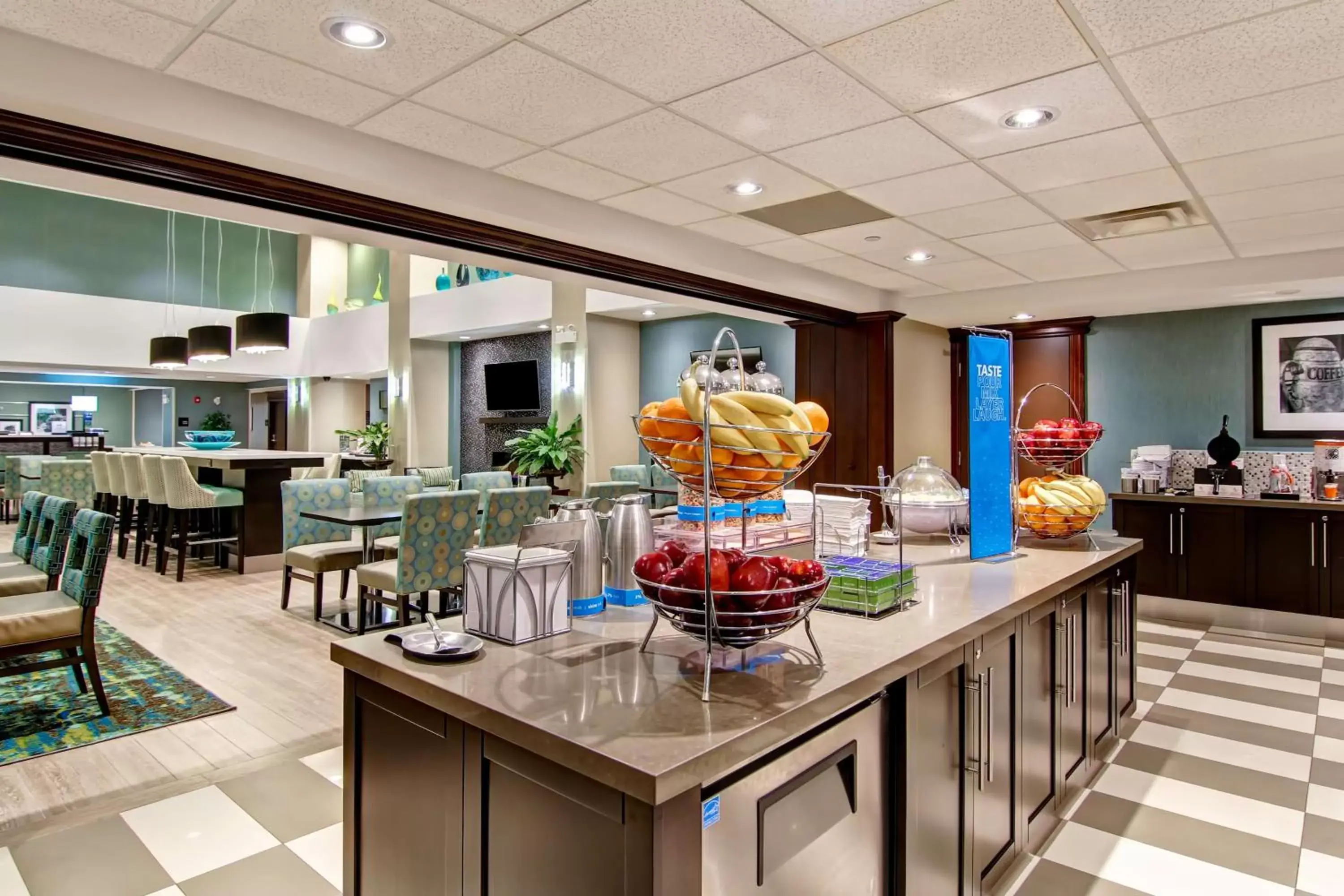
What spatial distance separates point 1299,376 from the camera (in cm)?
582

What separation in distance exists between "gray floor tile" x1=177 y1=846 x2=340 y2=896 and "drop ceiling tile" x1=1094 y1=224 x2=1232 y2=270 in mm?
5143

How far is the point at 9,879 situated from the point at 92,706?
5.37ft

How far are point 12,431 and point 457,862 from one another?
17.9m

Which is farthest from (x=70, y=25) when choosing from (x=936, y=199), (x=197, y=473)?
(x=197, y=473)

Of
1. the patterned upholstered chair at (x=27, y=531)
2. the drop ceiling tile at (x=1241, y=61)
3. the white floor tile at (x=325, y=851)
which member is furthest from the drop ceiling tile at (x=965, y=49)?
the patterned upholstered chair at (x=27, y=531)

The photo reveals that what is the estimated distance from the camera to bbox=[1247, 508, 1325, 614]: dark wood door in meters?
5.15

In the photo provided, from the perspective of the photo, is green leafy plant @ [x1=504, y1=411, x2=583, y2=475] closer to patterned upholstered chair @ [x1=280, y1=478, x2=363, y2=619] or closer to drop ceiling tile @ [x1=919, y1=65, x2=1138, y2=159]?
patterned upholstered chair @ [x1=280, y1=478, x2=363, y2=619]

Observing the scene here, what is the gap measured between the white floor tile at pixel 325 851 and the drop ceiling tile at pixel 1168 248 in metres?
5.06

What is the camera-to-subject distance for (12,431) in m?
14.6

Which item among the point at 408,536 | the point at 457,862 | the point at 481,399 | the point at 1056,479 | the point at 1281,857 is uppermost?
the point at 481,399

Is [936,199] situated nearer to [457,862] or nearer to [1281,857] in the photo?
[1281,857]

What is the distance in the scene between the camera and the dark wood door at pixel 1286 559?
515 centimetres

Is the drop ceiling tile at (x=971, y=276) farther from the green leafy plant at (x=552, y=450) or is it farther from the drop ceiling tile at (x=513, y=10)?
the green leafy plant at (x=552, y=450)

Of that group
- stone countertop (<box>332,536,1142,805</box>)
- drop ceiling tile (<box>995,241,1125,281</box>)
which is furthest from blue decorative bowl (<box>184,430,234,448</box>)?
stone countertop (<box>332,536,1142,805</box>)
